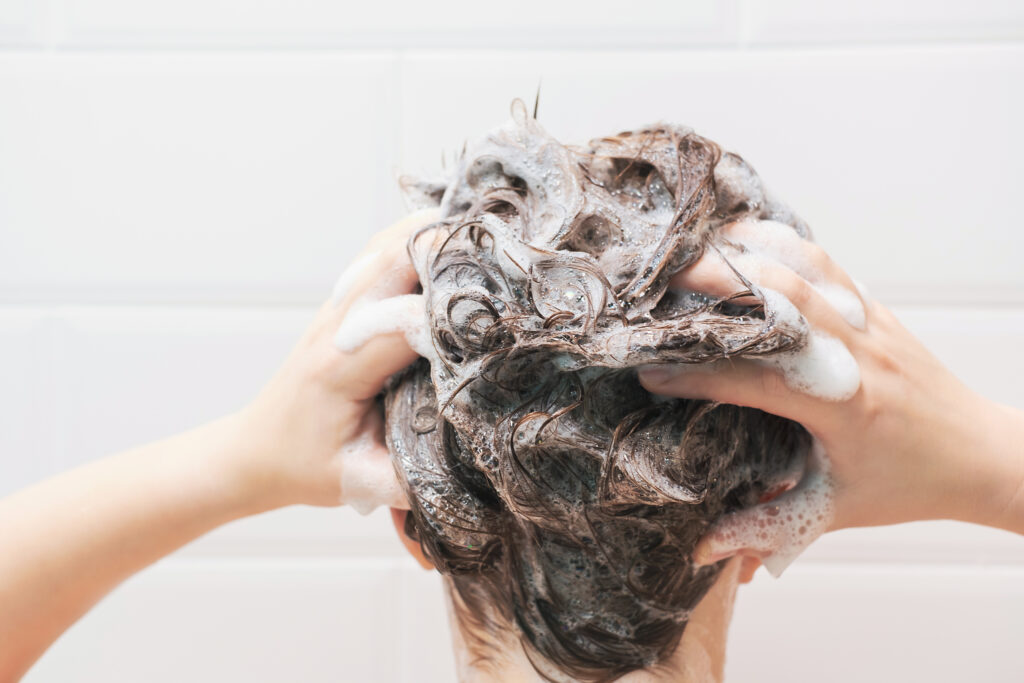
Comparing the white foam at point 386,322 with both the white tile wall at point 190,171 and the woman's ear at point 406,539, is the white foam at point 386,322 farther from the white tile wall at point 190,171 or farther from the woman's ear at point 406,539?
the white tile wall at point 190,171

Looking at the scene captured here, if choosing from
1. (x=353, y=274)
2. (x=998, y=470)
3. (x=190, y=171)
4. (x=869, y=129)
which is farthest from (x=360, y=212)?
(x=998, y=470)

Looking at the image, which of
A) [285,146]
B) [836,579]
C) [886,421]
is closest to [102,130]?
[285,146]

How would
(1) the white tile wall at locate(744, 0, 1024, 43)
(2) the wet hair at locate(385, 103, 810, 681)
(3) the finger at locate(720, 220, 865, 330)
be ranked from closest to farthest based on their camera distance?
(2) the wet hair at locate(385, 103, 810, 681) → (3) the finger at locate(720, 220, 865, 330) → (1) the white tile wall at locate(744, 0, 1024, 43)

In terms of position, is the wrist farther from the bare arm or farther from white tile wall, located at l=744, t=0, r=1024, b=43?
white tile wall, located at l=744, t=0, r=1024, b=43

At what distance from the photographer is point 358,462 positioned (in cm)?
77

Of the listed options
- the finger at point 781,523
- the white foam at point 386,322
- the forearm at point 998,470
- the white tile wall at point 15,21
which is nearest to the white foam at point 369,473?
the white foam at point 386,322

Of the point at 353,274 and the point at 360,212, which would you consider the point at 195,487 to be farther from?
the point at 360,212

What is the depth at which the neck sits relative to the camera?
751 mm

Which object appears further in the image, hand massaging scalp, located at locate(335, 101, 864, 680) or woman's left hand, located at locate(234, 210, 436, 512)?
woman's left hand, located at locate(234, 210, 436, 512)

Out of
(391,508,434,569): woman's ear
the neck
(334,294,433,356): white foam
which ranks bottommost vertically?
the neck

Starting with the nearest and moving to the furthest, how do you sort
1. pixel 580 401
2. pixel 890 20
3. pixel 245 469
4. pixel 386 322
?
1. pixel 580 401
2. pixel 386 322
3. pixel 245 469
4. pixel 890 20

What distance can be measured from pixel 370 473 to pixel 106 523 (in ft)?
1.03

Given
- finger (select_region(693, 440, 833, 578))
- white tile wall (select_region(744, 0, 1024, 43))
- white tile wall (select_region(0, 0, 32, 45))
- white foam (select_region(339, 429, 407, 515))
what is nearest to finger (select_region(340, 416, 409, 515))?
white foam (select_region(339, 429, 407, 515))

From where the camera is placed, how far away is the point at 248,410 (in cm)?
84
